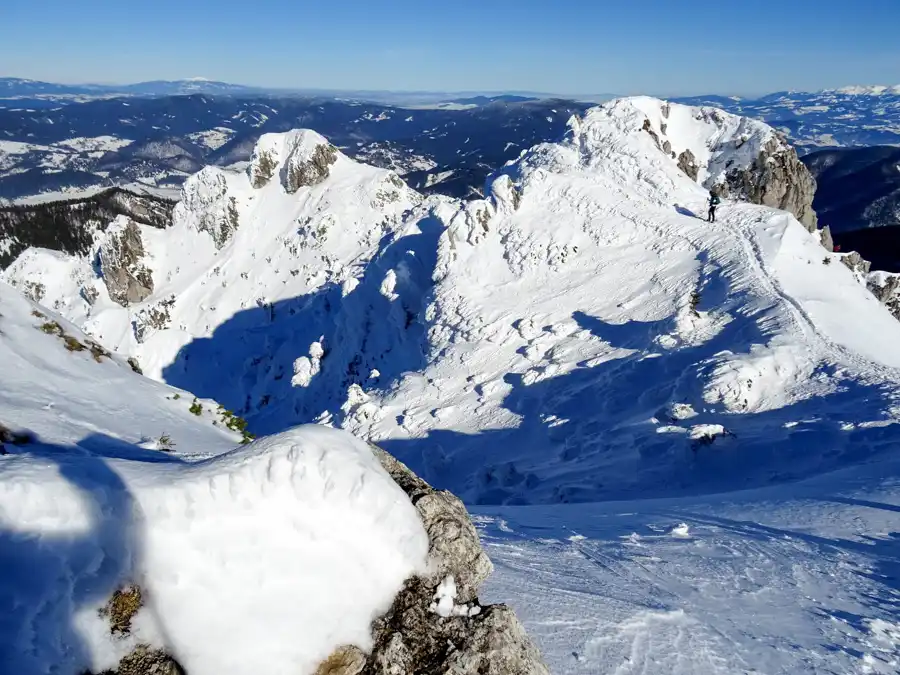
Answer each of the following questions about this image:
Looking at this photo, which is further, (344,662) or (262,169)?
(262,169)

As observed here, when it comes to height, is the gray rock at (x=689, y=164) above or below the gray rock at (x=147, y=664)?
above

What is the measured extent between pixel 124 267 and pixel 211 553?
212 feet

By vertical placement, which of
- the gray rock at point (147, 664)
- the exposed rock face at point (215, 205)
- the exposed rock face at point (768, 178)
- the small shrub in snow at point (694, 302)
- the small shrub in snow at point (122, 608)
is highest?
the exposed rock face at point (768, 178)

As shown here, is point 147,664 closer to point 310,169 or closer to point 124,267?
point 310,169

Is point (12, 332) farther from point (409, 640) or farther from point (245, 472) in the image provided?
point (409, 640)

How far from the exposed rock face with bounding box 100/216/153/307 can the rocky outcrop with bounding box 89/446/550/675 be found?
63.9 metres

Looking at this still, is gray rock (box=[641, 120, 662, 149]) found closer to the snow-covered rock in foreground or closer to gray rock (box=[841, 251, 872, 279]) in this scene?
gray rock (box=[841, 251, 872, 279])

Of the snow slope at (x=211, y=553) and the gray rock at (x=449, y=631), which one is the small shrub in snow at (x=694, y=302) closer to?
the gray rock at (x=449, y=631)

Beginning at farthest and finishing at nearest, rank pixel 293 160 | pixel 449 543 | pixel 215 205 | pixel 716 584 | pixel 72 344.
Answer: pixel 215 205
pixel 293 160
pixel 72 344
pixel 716 584
pixel 449 543

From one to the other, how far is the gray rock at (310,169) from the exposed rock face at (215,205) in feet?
21.9

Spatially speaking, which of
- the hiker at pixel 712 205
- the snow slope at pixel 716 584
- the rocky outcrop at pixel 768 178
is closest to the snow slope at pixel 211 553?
the snow slope at pixel 716 584

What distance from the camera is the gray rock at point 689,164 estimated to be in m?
A: 45.0

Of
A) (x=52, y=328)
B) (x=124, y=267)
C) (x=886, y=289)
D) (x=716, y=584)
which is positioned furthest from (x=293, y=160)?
(x=716, y=584)

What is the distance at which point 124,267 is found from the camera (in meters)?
58.7
